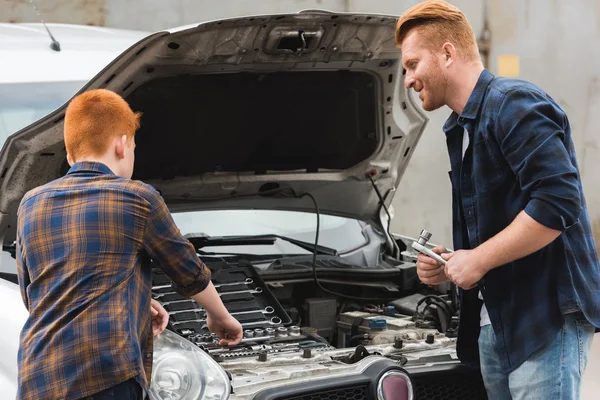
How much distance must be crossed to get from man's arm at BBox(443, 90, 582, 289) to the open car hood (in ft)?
4.28

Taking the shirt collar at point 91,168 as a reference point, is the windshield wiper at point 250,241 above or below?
below

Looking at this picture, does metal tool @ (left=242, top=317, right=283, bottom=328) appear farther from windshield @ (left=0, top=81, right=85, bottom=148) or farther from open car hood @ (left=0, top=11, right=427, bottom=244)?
windshield @ (left=0, top=81, right=85, bottom=148)

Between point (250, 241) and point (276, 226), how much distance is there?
0.24 m

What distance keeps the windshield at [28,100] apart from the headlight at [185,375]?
132cm

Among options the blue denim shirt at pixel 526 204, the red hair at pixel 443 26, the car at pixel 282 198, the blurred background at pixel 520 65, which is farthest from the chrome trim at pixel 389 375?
the blurred background at pixel 520 65

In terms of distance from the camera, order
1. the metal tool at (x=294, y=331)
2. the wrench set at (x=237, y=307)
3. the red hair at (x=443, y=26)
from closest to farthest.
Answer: the red hair at (x=443, y=26) → the wrench set at (x=237, y=307) → the metal tool at (x=294, y=331)

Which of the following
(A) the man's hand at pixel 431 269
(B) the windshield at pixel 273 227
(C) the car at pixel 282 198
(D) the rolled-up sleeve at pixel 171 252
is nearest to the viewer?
(D) the rolled-up sleeve at pixel 171 252

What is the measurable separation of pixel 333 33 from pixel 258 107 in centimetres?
64

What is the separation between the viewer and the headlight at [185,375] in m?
3.04

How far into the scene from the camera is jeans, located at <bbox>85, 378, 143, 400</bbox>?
2564mm

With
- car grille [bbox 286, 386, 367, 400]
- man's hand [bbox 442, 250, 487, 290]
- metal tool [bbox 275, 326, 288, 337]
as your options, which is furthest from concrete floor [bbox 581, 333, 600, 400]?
man's hand [bbox 442, 250, 487, 290]

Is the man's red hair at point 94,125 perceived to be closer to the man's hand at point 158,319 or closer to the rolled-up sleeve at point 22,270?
the rolled-up sleeve at point 22,270

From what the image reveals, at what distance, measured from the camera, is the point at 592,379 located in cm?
664

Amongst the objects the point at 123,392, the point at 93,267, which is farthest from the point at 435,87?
the point at 123,392
